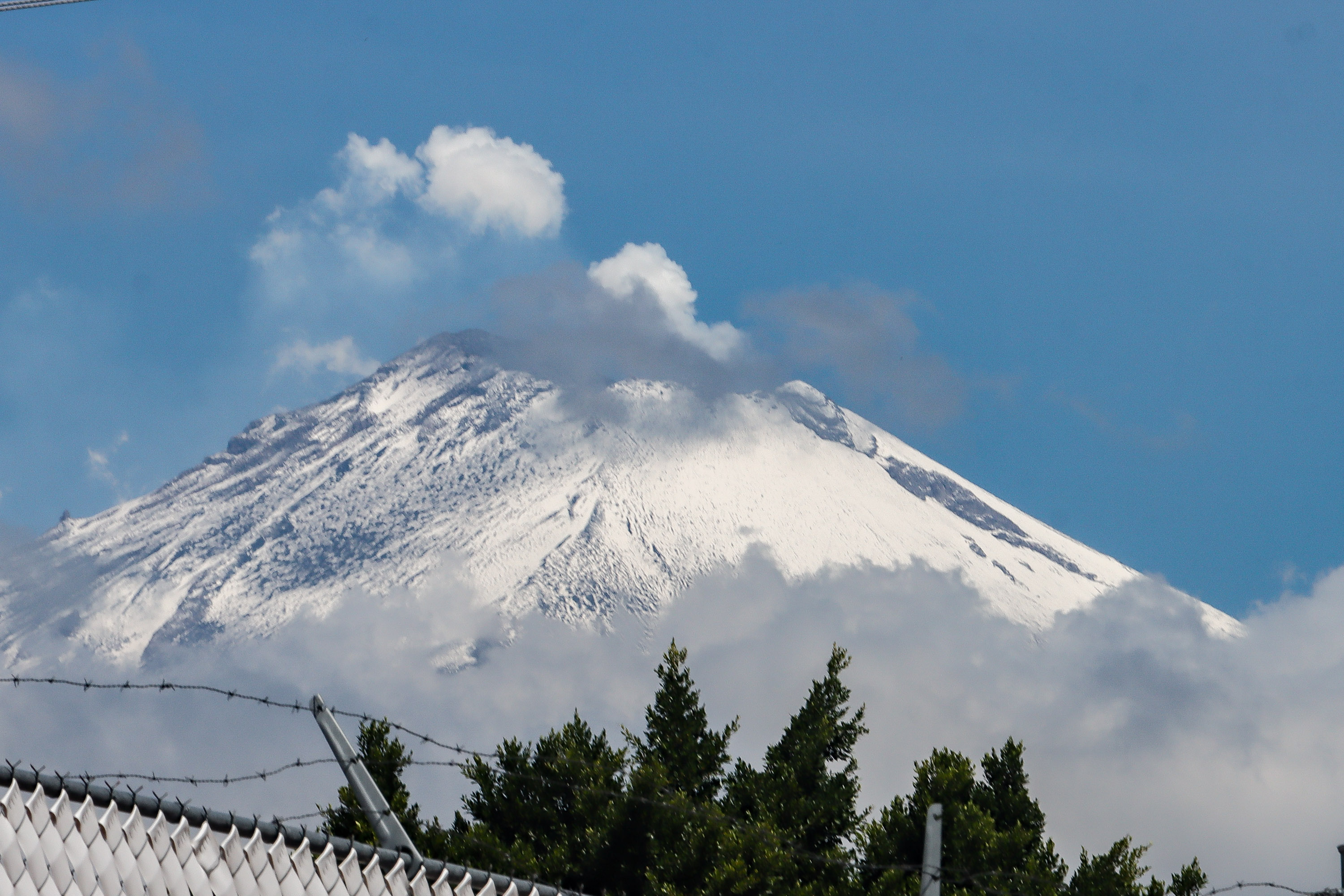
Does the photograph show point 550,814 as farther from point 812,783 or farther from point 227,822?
point 227,822

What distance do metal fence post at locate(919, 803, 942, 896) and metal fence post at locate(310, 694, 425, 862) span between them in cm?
333

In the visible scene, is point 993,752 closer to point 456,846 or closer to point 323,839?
point 456,846

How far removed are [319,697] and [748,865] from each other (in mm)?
16278

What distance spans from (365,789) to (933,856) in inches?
153

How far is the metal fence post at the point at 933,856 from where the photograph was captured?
8.80 meters

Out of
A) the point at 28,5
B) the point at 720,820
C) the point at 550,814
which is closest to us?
the point at 28,5

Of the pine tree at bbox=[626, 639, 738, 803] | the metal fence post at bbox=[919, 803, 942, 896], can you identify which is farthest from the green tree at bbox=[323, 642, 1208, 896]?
the metal fence post at bbox=[919, 803, 942, 896]

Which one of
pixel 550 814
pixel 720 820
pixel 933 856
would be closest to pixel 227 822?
pixel 933 856

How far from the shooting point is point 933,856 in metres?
9.14

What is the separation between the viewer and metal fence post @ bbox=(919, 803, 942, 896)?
8.80 metres

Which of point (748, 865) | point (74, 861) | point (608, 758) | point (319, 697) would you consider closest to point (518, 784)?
point (608, 758)

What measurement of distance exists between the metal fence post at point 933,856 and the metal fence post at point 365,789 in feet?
10.9

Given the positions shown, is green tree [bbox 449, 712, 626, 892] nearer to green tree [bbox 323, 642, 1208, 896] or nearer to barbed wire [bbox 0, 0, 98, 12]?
green tree [bbox 323, 642, 1208, 896]

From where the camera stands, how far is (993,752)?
33.0 m
